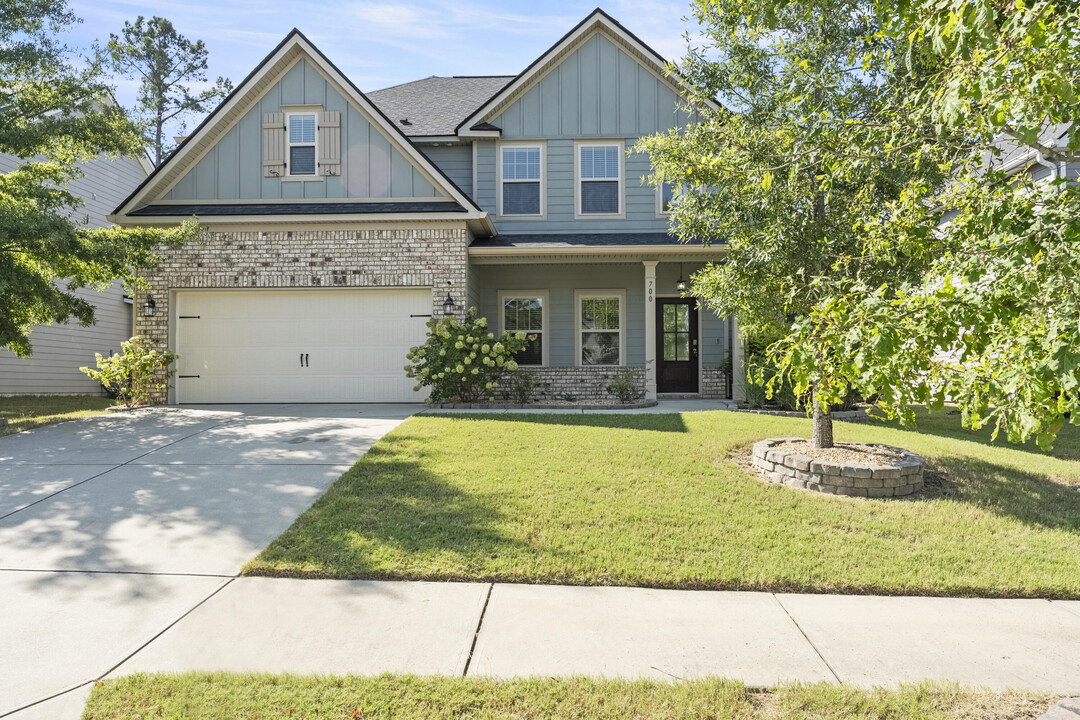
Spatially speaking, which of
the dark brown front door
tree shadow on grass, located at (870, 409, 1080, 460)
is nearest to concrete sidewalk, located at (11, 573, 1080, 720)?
tree shadow on grass, located at (870, 409, 1080, 460)

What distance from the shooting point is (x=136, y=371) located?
420 inches

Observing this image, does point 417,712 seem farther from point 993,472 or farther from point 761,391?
point 761,391

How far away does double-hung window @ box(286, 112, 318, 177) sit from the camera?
38.4 feet

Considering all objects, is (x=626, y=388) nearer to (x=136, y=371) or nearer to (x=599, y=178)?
(x=599, y=178)

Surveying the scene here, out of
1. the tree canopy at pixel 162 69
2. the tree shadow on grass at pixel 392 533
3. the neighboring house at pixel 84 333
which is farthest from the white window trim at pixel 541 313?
the tree canopy at pixel 162 69

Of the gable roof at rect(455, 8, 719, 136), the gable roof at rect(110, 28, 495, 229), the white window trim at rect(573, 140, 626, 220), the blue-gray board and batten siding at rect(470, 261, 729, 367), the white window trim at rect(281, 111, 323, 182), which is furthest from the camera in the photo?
the blue-gray board and batten siding at rect(470, 261, 729, 367)

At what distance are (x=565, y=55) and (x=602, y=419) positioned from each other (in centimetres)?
823

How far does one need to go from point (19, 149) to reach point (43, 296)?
90.7 inches

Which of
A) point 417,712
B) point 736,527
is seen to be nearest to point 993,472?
point 736,527

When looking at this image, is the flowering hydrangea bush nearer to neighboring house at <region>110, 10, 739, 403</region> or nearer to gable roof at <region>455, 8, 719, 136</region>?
neighboring house at <region>110, 10, 739, 403</region>

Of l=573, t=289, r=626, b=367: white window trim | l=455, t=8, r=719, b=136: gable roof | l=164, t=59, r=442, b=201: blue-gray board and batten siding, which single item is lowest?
l=573, t=289, r=626, b=367: white window trim

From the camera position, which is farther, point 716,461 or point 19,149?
point 19,149

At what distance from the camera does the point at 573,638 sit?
3.18 m

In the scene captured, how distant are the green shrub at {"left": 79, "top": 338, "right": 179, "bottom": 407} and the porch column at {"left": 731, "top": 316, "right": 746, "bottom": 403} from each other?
34.3 feet
